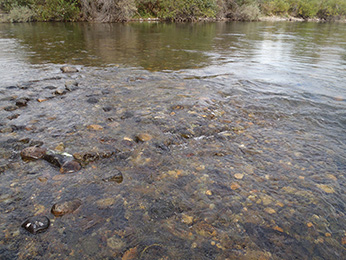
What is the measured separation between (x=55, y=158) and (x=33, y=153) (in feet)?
0.91

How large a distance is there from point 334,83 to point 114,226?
5709 mm

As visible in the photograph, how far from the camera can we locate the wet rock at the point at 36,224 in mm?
1621

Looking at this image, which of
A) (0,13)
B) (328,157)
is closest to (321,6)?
(0,13)

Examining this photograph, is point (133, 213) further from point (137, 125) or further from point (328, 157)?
point (328, 157)

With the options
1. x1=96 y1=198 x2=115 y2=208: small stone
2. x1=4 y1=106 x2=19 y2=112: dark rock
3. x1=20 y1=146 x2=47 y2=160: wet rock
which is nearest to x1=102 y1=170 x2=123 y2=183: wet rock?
x1=96 y1=198 x2=115 y2=208: small stone

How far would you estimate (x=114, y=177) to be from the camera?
2.19 m

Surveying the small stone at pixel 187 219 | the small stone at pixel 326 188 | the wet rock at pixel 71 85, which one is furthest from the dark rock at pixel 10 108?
the small stone at pixel 326 188

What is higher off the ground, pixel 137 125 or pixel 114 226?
pixel 137 125

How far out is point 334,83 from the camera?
205 inches

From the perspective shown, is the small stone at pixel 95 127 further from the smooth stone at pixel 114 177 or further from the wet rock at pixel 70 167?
the smooth stone at pixel 114 177

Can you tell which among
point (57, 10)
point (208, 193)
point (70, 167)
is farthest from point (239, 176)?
point (57, 10)

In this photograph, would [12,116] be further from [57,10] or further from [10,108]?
[57,10]

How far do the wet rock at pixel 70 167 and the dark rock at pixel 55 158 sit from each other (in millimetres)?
51

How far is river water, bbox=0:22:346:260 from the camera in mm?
1599
